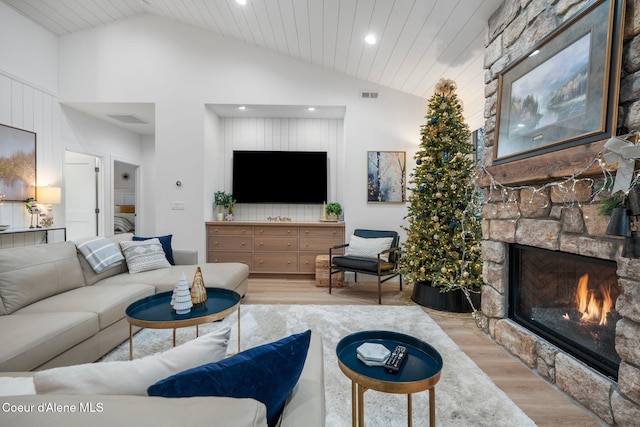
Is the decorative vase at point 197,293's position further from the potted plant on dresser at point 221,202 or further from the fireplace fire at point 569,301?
the potted plant on dresser at point 221,202

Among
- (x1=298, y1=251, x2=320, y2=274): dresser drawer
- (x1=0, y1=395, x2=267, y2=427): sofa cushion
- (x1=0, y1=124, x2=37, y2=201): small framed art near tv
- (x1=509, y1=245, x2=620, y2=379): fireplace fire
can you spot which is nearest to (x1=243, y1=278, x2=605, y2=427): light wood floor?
(x1=298, y1=251, x2=320, y2=274): dresser drawer

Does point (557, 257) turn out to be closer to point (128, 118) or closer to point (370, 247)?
point (370, 247)

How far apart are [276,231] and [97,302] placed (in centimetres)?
266

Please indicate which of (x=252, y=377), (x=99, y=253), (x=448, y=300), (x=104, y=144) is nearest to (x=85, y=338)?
(x=99, y=253)

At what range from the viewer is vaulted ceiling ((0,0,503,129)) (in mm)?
2955

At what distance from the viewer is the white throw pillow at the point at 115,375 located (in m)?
0.71

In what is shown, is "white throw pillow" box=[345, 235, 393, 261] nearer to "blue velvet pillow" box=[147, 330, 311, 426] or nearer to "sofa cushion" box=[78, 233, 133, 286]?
"sofa cushion" box=[78, 233, 133, 286]

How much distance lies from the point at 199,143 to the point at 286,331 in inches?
127

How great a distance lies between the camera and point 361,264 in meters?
3.66

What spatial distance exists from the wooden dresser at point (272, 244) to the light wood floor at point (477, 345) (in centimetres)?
24

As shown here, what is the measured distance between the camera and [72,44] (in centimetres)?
439

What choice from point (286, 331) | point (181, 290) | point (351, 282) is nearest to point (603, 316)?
point (286, 331)

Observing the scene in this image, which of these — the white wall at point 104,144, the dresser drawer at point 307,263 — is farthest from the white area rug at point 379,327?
the white wall at point 104,144

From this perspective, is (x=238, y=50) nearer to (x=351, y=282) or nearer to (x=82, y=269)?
(x=82, y=269)
